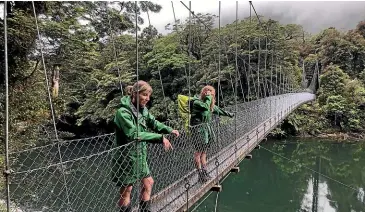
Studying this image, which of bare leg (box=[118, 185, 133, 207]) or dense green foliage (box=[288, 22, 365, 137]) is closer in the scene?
bare leg (box=[118, 185, 133, 207])

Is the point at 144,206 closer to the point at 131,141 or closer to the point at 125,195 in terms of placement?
the point at 125,195

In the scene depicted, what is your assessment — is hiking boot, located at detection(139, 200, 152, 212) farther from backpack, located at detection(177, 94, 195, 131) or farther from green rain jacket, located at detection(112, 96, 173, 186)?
backpack, located at detection(177, 94, 195, 131)

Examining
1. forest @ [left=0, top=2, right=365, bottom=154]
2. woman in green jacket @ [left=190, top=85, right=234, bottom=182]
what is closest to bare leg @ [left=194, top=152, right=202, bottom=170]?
woman in green jacket @ [left=190, top=85, right=234, bottom=182]

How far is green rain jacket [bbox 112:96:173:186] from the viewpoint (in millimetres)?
1141

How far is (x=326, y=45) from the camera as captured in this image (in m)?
15.7

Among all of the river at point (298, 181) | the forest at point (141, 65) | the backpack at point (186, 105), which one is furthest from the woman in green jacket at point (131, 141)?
the river at point (298, 181)

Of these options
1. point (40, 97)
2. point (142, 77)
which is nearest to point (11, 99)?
point (40, 97)

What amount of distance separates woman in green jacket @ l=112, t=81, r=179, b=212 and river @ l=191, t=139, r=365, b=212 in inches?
152

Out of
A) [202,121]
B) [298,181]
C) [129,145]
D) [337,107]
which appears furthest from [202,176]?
[337,107]

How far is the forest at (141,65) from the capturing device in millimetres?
3453

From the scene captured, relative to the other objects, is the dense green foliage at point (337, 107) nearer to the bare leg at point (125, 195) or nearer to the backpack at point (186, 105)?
the backpack at point (186, 105)

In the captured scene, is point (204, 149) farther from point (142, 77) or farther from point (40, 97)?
point (142, 77)

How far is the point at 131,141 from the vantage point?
117 cm

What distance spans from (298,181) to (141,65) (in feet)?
15.4
